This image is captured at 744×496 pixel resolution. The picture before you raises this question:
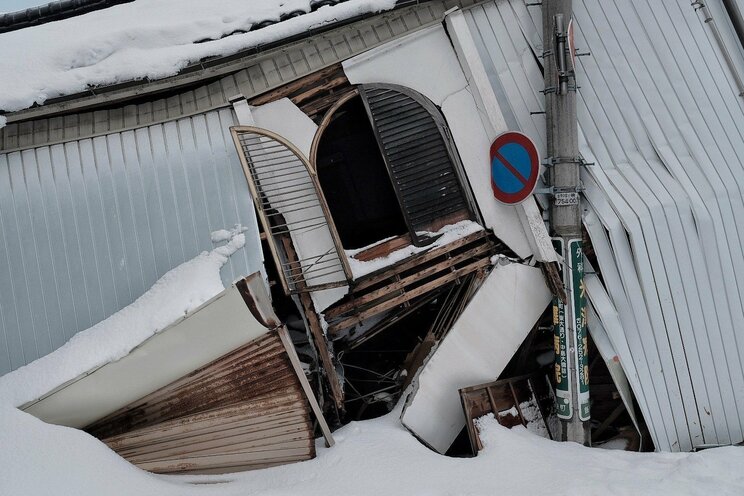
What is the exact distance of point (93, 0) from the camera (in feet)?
23.4

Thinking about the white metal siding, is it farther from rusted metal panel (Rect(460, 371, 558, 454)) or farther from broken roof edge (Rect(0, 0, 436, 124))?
rusted metal panel (Rect(460, 371, 558, 454))

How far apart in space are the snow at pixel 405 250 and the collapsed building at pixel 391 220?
0.08 ft

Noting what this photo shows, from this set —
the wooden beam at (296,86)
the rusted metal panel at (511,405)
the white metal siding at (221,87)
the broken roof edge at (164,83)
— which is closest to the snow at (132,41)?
the broken roof edge at (164,83)

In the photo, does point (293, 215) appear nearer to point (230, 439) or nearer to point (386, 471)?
point (230, 439)

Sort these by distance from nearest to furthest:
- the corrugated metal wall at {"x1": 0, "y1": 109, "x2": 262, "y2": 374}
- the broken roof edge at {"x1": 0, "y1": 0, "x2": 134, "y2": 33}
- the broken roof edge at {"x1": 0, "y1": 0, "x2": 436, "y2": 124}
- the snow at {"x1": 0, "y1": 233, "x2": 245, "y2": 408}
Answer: the snow at {"x1": 0, "y1": 233, "x2": 245, "y2": 408} < the corrugated metal wall at {"x1": 0, "y1": 109, "x2": 262, "y2": 374} < the broken roof edge at {"x1": 0, "y1": 0, "x2": 436, "y2": 124} < the broken roof edge at {"x1": 0, "y1": 0, "x2": 134, "y2": 33}

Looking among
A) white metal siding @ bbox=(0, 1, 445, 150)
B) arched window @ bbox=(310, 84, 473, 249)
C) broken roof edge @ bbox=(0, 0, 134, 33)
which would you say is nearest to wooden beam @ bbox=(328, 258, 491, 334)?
arched window @ bbox=(310, 84, 473, 249)

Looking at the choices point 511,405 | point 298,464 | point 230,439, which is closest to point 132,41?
point 230,439

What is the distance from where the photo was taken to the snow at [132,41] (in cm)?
632

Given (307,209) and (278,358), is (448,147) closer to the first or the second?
(307,209)

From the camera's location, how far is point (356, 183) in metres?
7.50

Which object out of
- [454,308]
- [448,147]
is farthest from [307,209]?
[454,308]

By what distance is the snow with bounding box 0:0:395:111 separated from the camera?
20.7 ft

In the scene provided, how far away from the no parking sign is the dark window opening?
4.65ft

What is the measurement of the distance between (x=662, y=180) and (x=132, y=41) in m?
7.08
